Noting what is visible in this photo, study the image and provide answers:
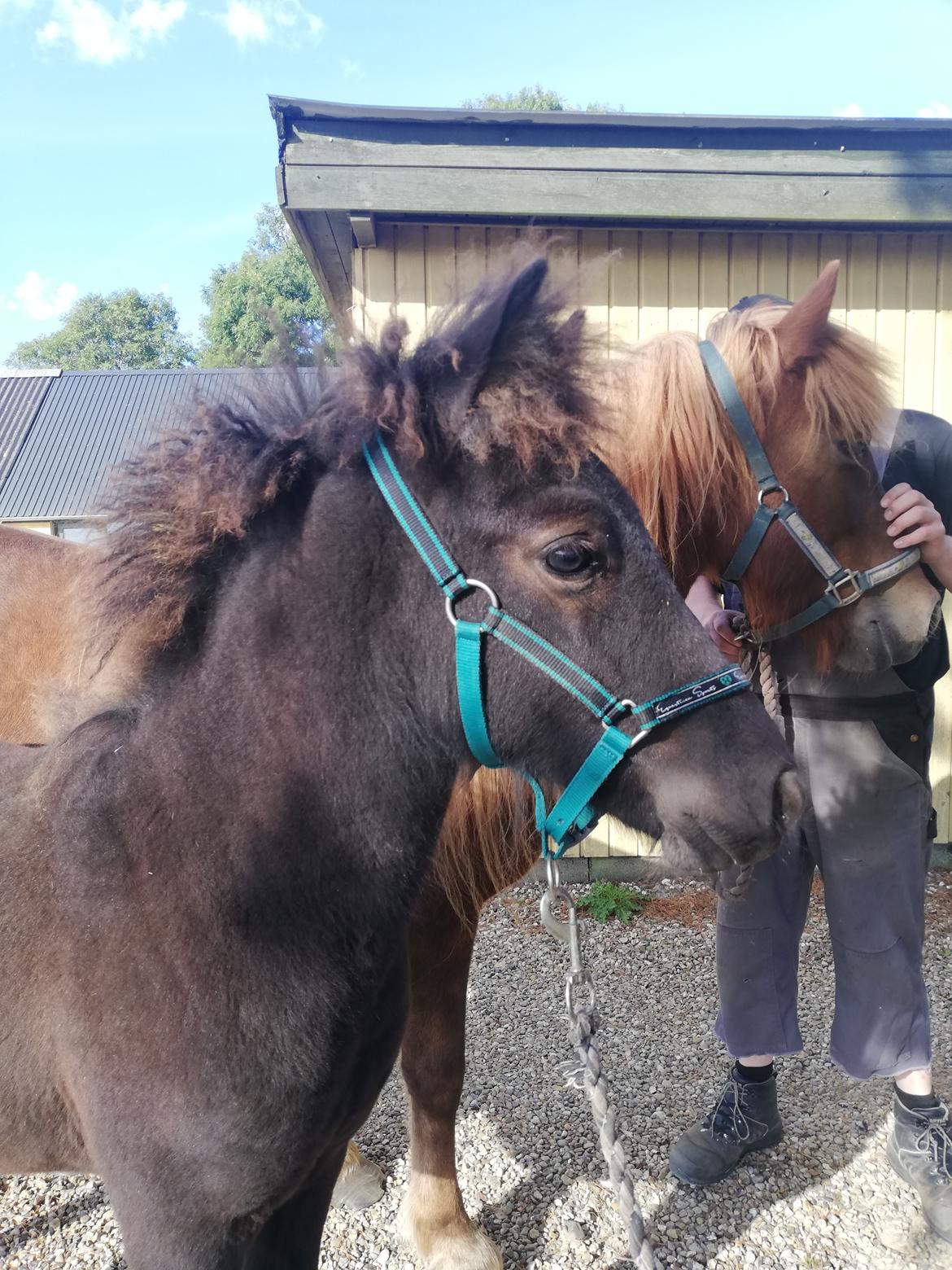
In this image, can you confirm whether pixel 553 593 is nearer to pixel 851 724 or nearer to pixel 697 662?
pixel 697 662

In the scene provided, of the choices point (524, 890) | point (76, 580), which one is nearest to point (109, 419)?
point (524, 890)

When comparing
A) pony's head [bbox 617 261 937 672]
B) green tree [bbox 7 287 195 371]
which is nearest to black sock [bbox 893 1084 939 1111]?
pony's head [bbox 617 261 937 672]

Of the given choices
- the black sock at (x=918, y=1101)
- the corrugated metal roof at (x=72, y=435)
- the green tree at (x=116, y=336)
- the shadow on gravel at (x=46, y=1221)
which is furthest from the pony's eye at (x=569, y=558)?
the green tree at (x=116, y=336)

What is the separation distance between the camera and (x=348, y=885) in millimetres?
1413

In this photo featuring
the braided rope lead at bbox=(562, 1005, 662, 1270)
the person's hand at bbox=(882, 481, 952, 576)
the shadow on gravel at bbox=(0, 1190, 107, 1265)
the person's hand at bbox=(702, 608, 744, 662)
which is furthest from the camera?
the shadow on gravel at bbox=(0, 1190, 107, 1265)

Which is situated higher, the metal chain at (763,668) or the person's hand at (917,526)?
the person's hand at (917,526)

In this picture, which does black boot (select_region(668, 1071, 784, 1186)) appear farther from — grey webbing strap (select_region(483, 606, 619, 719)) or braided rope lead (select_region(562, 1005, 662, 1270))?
grey webbing strap (select_region(483, 606, 619, 719))

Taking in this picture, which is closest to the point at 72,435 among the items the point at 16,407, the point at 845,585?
the point at 16,407

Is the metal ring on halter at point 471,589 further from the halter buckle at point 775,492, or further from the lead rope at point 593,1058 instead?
the halter buckle at point 775,492

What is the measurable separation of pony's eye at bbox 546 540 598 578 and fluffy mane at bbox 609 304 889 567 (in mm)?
915

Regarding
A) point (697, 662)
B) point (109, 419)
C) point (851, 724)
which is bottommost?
point (851, 724)

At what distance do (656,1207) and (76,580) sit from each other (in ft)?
8.71

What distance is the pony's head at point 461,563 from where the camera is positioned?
1305mm

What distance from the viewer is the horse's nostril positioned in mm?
→ 1289
